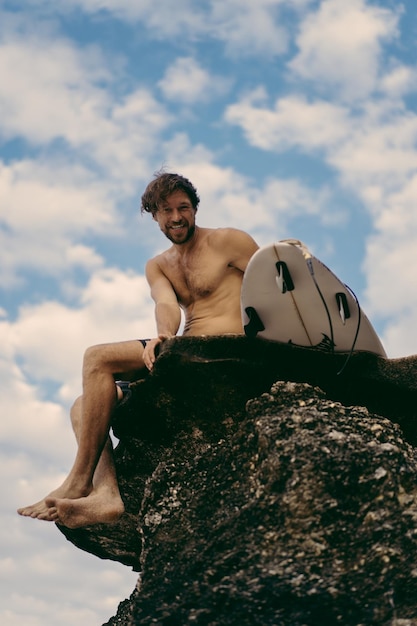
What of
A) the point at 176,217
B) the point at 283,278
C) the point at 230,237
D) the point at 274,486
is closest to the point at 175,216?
the point at 176,217

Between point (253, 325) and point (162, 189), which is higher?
point (162, 189)

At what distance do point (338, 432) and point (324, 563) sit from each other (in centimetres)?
67

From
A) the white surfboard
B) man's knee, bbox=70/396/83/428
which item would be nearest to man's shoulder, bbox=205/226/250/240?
the white surfboard

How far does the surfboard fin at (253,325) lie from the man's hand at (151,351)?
487 millimetres

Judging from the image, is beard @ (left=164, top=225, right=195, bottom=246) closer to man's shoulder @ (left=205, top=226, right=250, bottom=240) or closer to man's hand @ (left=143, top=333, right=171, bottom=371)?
man's shoulder @ (left=205, top=226, right=250, bottom=240)

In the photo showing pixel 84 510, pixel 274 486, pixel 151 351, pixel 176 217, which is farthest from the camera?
pixel 176 217

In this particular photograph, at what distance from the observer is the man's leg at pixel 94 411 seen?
17.1 feet

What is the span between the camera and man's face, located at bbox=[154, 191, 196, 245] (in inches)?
216

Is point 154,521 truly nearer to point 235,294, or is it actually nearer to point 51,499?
point 51,499

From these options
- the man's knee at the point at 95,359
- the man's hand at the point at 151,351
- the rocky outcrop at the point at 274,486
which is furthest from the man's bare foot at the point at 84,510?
the man's hand at the point at 151,351

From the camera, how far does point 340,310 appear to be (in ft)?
16.0

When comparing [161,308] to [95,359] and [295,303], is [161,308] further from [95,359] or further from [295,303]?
[295,303]

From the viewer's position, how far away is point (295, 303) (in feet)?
15.9

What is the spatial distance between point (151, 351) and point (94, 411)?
62 cm
